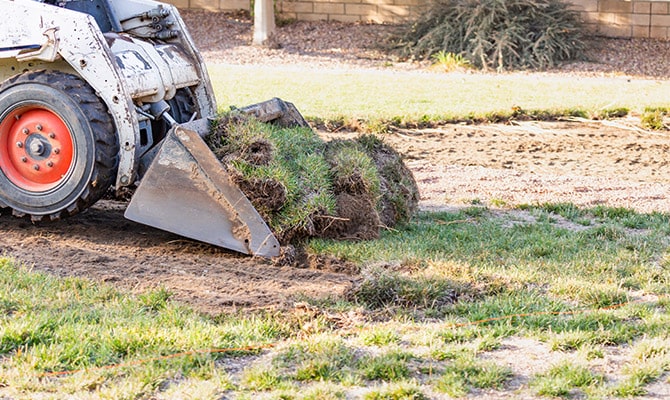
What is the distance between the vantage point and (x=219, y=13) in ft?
75.3

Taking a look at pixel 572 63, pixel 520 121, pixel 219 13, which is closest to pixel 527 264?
pixel 520 121

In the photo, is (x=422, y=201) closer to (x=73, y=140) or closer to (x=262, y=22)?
(x=73, y=140)

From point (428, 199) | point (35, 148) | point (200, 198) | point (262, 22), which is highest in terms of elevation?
point (262, 22)

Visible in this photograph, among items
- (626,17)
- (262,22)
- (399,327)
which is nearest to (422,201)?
(399,327)

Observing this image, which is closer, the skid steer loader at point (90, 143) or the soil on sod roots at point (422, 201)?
the soil on sod roots at point (422, 201)

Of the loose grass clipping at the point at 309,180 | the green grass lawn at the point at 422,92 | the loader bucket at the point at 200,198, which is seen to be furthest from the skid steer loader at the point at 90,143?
the green grass lawn at the point at 422,92

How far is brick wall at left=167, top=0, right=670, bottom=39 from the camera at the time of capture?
20.3 meters

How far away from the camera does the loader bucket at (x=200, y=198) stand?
20.4 feet

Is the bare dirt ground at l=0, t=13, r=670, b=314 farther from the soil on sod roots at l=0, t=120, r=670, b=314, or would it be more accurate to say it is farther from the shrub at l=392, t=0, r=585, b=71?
the shrub at l=392, t=0, r=585, b=71

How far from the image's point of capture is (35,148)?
6594 mm

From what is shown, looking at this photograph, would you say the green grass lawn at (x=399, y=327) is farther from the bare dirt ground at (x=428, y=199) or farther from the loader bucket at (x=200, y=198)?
the loader bucket at (x=200, y=198)

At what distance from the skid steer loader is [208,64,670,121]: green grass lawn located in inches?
210

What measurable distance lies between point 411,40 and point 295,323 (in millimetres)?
→ 15597

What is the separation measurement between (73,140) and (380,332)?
2.75m
